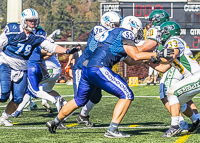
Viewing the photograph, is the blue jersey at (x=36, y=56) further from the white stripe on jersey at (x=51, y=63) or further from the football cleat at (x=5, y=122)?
the football cleat at (x=5, y=122)

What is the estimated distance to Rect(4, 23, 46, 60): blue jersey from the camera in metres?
7.07

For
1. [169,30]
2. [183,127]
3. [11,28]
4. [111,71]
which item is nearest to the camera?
[111,71]

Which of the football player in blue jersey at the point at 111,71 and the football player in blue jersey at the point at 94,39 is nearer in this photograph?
the football player in blue jersey at the point at 111,71

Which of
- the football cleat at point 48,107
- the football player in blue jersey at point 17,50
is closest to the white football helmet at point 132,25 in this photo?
the football player in blue jersey at point 17,50

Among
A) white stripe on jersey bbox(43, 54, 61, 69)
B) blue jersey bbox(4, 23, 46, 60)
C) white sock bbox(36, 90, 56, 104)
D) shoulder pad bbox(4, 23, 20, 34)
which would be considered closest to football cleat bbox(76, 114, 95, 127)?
white sock bbox(36, 90, 56, 104)

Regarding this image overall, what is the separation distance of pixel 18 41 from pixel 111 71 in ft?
6.05

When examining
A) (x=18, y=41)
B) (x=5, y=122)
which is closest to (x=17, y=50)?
(x=18, y=41)

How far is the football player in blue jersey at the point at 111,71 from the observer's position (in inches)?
231

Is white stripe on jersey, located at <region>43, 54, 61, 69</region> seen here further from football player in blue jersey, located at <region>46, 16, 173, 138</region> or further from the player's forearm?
football player in blue jersey, located at <region>46, 16, 173, 138</region>

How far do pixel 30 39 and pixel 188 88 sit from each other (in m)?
2.54

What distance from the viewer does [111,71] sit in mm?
5980

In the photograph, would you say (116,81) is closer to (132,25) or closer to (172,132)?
(132,25)

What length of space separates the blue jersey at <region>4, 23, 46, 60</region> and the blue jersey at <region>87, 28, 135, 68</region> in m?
1.49

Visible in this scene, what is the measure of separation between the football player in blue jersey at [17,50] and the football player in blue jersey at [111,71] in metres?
1.14
